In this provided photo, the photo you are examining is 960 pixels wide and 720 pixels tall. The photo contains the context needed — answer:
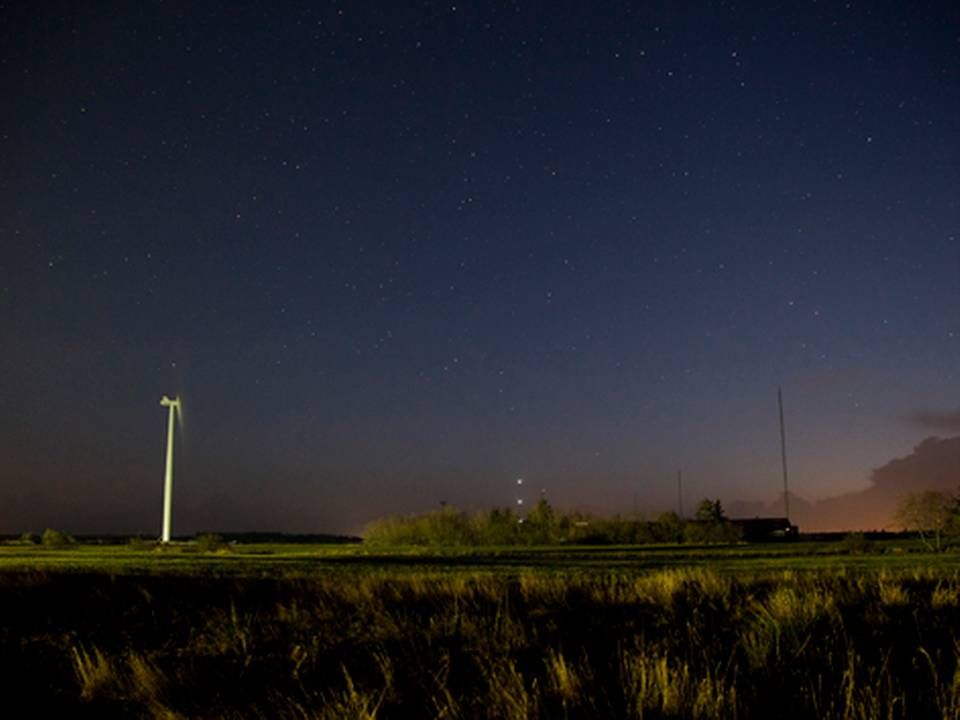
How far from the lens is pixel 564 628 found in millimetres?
14422

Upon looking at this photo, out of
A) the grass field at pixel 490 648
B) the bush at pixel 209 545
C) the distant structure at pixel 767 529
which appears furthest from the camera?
the distant structure at pixel 767 529

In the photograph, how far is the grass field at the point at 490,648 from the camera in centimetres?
977

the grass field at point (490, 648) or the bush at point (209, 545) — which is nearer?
the grass field at point (490, 648)

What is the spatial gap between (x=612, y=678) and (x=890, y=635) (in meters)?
4.45

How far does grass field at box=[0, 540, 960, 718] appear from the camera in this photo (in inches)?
385

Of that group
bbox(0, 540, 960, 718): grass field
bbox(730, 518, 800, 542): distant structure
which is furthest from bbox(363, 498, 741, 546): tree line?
bbox(0, 540, 960, 718): grass field

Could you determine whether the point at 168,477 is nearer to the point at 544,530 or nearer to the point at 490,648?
the point at 544,530

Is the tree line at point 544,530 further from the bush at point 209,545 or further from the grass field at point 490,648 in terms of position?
the grass field at point 490,648

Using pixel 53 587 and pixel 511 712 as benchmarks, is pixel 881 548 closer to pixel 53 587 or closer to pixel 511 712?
pixel 53 587

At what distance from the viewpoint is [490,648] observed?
42.7 feet

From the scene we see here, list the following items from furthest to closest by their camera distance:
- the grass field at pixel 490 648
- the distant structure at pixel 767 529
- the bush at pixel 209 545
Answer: the distant structure at pixel 767 529, the bush at pixel 209 545, the grass field at pixel 490 648

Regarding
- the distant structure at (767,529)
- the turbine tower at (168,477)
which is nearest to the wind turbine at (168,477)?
the turbine tower at (168,477)

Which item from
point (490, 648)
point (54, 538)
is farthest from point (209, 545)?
point (490, 648)

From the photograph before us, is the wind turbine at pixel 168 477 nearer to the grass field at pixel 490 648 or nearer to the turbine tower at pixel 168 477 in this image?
the turbine tower at pixel 168 477
